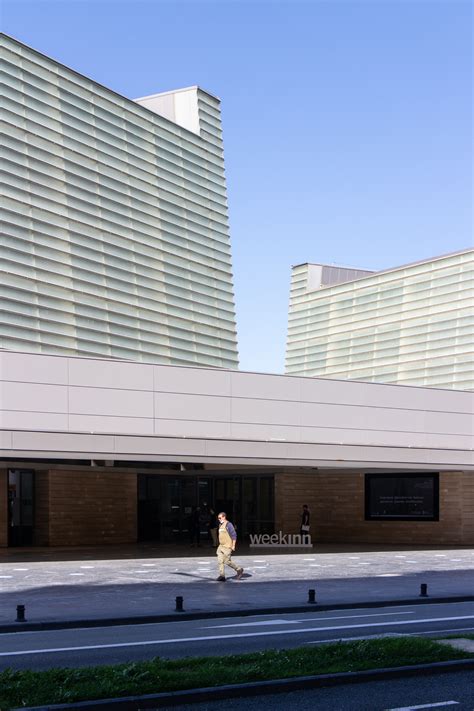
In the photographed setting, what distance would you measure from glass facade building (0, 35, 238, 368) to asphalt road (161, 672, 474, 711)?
181 ft

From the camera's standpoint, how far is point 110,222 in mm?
79125

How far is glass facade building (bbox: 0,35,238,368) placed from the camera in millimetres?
67438

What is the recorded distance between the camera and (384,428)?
116ft

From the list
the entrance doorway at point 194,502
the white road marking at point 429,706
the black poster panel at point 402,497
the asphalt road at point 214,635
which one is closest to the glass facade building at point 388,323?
the entrance doorway at point 194,502

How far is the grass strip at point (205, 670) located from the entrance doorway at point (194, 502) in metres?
29.5

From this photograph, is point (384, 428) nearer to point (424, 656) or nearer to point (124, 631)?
point (124, 631)

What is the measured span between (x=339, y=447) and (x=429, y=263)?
6696cm

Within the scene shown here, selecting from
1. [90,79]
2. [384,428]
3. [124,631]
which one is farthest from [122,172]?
[124,631]

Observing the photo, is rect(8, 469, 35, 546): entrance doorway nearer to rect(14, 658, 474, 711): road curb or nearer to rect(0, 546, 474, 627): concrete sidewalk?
rect(0, 546, 474, 627): concrete sidewalk

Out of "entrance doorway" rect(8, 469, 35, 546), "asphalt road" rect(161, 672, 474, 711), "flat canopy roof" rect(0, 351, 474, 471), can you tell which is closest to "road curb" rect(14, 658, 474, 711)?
"asphalt road" rect(161, 672, 474, 711)

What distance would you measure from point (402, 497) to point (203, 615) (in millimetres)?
23845

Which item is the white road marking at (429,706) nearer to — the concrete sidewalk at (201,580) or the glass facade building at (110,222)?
the concrete sidewalk at (201,580)

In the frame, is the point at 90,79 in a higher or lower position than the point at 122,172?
higher

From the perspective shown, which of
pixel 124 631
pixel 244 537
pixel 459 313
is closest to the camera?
pixel 124 631
